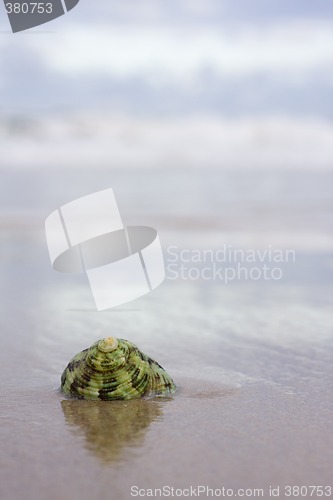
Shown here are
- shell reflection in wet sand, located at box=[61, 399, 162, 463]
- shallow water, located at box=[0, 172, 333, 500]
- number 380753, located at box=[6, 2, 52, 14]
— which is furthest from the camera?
number 380753, located at box=[6, 2, 52, 14]

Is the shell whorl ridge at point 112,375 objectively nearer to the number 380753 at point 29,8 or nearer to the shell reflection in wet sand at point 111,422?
the shell reflection in wet sand at point 111,422

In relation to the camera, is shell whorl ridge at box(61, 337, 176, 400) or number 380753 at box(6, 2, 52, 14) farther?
number 380753 at box(6, 2, 52, 14)

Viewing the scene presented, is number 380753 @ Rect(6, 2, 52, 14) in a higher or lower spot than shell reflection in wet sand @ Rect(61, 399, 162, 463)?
higher

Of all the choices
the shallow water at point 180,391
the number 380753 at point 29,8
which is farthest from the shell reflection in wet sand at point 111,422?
the number 380753 at point 29,8

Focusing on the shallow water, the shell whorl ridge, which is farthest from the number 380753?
the shell whorl ridge

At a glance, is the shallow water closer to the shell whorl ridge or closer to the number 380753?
the shell whorl ridge

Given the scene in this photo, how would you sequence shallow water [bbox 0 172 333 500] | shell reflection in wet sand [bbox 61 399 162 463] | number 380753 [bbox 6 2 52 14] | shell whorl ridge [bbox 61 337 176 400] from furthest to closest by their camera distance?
number 380753 [bbox 6 2 52 14] < shell whorl ridge [bbox 61 337 176 400] < shell reflection in wet sand [bbox 61 399 162 463] < shallow water [bbox 0 172 333 500]
